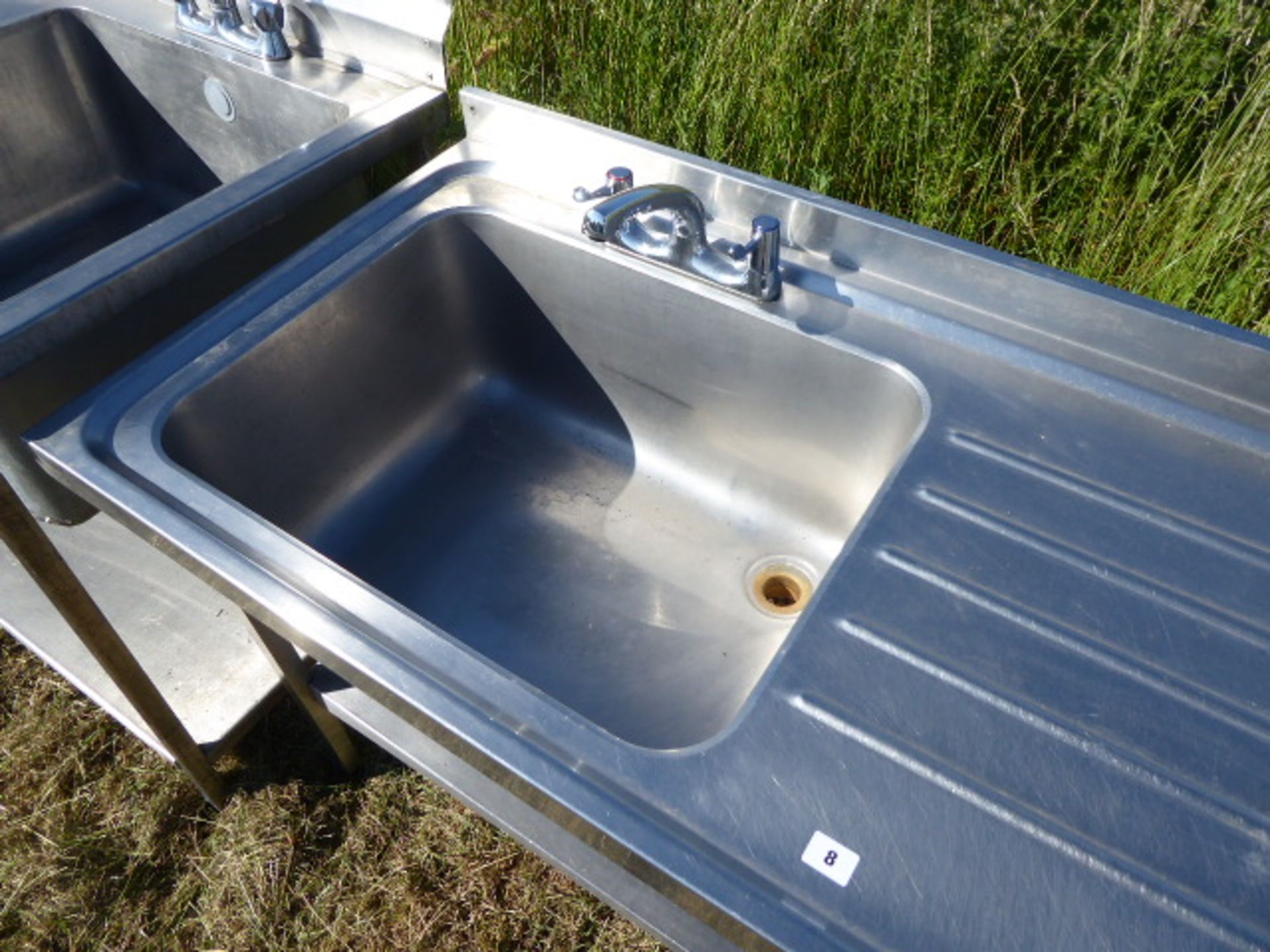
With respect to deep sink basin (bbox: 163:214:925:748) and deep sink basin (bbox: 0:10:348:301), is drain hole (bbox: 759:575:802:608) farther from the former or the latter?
deep sink basin (bbox: 0:10:348:301)

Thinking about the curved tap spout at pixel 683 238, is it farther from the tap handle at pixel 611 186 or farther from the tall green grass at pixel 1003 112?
the tall green grass at pixel 1003 112

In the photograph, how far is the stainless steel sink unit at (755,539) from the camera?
675 millimetres

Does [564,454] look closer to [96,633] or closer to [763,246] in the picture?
[763,246]

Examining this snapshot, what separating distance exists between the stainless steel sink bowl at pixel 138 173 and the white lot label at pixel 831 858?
0.93 m

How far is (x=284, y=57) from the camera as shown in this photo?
1420 mm

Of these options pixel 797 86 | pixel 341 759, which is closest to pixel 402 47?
pixel 797 86

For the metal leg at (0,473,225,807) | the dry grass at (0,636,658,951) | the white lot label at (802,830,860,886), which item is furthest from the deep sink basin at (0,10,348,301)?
the white lot label at (802,830,860,886)

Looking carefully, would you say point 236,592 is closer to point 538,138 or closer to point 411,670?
point 411,670

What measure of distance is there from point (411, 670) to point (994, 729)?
1.54 feet

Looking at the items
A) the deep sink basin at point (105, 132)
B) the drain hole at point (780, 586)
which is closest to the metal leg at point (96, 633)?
the deep sink basin at point (105, 132)

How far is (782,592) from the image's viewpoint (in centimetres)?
119

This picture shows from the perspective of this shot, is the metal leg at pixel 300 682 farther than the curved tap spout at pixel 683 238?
Yes

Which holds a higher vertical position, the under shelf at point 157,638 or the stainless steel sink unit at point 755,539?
the stainless steel sink unit at point 755,539

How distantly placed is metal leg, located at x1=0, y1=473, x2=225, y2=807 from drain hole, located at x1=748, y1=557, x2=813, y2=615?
868 mm
